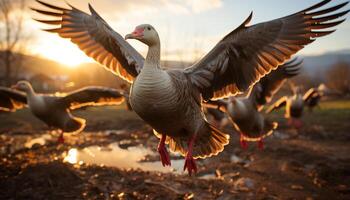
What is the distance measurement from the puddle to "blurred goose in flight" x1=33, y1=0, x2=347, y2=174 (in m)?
2.72

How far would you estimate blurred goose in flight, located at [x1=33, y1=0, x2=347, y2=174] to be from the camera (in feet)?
14.4

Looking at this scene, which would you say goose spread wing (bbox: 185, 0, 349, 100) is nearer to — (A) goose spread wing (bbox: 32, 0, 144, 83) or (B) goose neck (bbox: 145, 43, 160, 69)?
(B) goose neck (bbox: 145, 43, 160, 69)

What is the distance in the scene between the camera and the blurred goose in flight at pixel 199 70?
4.38m

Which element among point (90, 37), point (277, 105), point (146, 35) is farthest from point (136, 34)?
point (277, 105)

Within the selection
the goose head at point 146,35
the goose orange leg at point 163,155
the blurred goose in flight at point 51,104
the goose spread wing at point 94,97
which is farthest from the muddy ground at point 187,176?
the goose head at point 146,35

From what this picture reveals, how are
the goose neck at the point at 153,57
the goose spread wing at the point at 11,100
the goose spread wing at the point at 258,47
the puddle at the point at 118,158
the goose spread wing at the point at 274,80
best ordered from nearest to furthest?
1. the goose neck at the point at 153,57
2. the goose spread wing at the point at 258,47
3. the puddle at the point at 118,158
4. the goose spread wing at the point at 274,80
5. the goose spread wing at the point at 11,100

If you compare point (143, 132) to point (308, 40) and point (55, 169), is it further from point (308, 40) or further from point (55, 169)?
point (308, 40)

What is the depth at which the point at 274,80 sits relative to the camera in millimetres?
9695

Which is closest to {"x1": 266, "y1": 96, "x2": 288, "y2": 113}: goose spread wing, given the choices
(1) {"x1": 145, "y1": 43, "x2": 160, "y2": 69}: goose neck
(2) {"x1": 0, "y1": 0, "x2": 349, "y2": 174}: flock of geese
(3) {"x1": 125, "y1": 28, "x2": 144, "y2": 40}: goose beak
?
(2) {"x1": 0, "y1": 0, "x2": 349, "y2": 174}: flock of geese

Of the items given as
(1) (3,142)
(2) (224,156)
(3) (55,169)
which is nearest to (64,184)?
(3) (55,169)

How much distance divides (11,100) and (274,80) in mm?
7986

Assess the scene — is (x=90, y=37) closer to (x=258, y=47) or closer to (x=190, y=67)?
(x=190, y=67)

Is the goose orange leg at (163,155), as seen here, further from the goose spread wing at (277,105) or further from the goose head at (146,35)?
the goose spread wing at (277,105)

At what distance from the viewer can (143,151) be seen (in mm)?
10406
